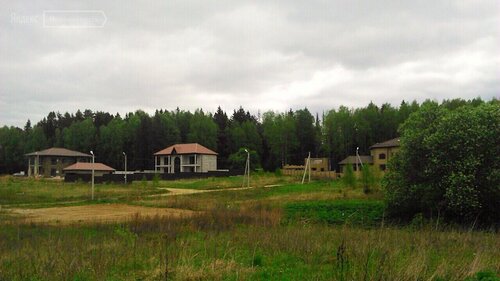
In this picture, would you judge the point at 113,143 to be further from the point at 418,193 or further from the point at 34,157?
the point at 418,193

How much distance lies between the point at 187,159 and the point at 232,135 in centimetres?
1494

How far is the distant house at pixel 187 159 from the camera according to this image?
8188 cm

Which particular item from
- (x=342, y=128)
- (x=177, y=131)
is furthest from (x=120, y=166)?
(x=342, y=128)

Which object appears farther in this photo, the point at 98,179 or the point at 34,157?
the point at 34,157

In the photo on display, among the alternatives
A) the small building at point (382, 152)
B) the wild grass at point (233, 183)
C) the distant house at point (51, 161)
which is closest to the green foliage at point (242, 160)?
the wild grass at point (233, 183)

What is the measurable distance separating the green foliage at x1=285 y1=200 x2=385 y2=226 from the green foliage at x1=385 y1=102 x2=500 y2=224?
7.54ft

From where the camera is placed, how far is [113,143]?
3866 inches

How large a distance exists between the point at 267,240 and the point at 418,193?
13.6 meters

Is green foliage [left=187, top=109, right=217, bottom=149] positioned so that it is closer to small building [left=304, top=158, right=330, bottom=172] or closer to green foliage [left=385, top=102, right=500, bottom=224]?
small building [left=304, top=158, right=330, bottom=172]

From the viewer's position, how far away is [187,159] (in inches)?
3282

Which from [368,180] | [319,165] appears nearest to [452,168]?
[368,180]

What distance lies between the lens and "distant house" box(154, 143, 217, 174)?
81875 millimetres

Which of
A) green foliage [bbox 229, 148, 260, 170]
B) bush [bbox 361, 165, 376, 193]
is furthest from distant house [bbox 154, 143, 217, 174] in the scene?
bush [bbox 361, 165, 376, 193]

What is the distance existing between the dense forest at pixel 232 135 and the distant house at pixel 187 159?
4.69 meters
